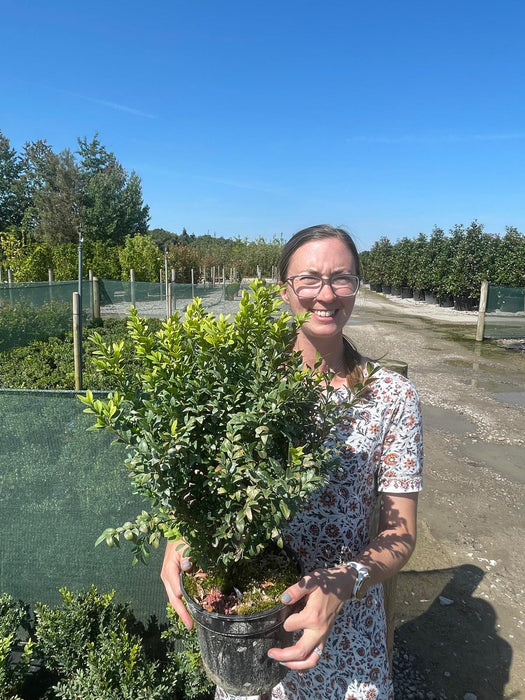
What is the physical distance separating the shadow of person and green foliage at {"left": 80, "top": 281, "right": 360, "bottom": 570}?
2303 mm

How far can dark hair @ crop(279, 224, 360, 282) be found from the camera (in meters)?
1.49

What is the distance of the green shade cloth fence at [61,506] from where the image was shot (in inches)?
90.4

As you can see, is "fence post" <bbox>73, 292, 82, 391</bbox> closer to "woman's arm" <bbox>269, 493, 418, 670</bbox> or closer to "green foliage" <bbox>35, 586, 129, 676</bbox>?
"green foliage" <bbox>35, 586, 129, 676</bbox>

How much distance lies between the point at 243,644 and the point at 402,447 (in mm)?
687

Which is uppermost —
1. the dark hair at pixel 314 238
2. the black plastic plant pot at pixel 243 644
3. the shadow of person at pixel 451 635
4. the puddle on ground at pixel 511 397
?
the dark hair at pixel 314 238

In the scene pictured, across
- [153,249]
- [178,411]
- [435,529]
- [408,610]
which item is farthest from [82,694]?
[153,249]

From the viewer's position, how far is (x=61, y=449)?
230 centimetres

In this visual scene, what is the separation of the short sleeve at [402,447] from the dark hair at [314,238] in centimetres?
43

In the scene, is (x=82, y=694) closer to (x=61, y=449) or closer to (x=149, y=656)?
(x=149, y=656)

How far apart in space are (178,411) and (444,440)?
19.7 ft

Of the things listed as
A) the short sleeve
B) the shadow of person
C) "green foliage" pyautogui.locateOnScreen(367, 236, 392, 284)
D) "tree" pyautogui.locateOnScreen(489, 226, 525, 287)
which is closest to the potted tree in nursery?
the short sleeve

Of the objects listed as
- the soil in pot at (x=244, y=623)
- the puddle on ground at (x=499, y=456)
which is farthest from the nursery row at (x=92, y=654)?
the puddle on ground at (x=499, y=456)

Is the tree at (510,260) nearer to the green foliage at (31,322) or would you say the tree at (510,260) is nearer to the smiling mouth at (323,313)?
the green foliage at (31,322)

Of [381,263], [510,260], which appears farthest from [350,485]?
[381,263]
